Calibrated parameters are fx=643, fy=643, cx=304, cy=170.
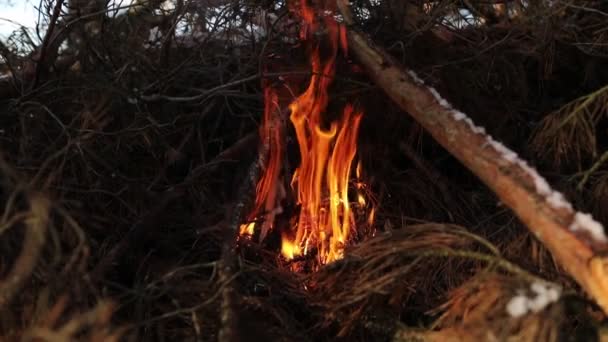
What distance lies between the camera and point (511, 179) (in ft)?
8.91

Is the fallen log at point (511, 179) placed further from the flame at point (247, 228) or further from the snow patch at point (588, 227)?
the flame at point (247, 228)

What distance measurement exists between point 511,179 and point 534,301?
68 cm

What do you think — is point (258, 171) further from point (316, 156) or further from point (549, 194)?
point (549, 194)

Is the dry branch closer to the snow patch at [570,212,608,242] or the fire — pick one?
the fire

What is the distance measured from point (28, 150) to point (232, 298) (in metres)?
1.56

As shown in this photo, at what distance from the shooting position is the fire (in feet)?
12.3

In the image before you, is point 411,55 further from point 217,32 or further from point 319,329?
point 319,329

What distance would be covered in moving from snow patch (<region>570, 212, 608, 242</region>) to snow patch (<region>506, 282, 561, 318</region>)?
295mm

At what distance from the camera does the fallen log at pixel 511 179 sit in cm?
233

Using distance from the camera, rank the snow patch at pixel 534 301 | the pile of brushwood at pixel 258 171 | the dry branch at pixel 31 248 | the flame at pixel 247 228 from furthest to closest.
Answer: the flame at pixel 247 228 → the pile of brushwood at pixel 258 171 → the snow patch at pixel 534 301 → the dry branch at pixel 31 248

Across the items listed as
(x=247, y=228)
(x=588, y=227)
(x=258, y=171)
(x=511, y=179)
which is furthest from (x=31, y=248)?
(x=588, y=227)

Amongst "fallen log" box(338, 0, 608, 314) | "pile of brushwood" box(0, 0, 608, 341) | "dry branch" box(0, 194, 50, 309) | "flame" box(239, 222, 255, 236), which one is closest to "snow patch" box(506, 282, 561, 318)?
"pile of brushwood" box(0, 0, 608, 341)

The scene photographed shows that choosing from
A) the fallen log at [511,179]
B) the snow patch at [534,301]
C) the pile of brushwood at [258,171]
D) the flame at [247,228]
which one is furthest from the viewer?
the flame at [247,228]

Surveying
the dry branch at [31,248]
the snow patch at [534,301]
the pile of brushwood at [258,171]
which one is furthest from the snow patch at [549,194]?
the dry branch at [31,248]
